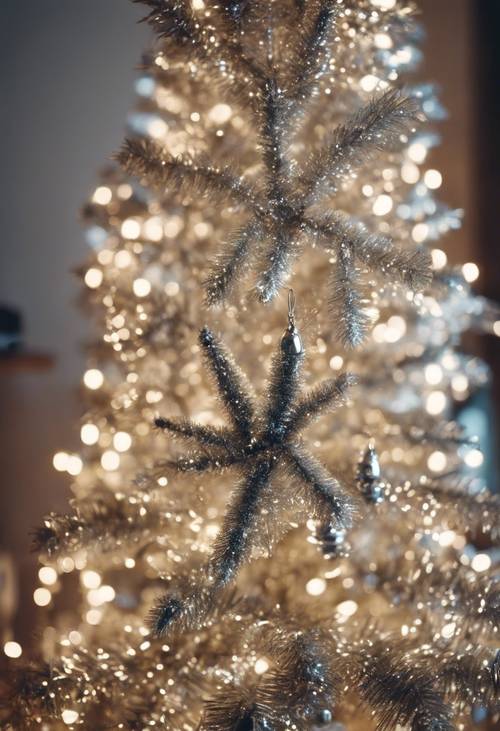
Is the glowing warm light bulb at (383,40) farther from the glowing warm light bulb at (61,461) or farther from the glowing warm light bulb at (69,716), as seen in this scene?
the glowing warm light bulb at (69,716)

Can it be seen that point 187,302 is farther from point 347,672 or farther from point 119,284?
point 347,672

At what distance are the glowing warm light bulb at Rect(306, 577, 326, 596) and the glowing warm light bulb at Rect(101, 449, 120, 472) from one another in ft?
1.35

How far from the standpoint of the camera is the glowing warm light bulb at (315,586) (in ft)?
3.66

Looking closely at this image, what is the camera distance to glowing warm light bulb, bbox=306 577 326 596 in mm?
1116

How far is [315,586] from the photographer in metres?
1.12

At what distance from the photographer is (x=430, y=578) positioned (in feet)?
3.32

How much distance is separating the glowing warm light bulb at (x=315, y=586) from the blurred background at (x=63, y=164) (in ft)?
3.59

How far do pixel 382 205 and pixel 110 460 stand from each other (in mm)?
665

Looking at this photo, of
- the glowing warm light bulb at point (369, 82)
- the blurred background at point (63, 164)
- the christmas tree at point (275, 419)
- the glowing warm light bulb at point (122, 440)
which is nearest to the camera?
the christmas tree at point (275, 419)

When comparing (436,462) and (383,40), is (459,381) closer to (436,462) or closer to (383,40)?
(436,462)

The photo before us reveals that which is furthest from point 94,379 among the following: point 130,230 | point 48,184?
point 48,184

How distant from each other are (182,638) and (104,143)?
1.62 metres

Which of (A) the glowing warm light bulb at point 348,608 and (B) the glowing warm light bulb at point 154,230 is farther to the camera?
(B) the glowing warm light bulb at point 154,230

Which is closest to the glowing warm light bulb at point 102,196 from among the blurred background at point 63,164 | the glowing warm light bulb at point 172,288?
the glowing warm light bulb at point 172,288
